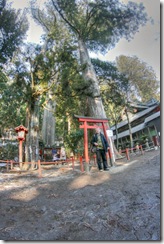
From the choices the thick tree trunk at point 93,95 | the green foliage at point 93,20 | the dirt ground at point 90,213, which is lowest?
the dirt ground at point 90,213

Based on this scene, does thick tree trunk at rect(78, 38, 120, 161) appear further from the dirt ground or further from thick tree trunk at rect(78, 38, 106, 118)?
the dirt ground

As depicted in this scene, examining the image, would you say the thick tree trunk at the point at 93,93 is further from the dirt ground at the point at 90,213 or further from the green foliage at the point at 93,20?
the dirt ground at the point at 90,213

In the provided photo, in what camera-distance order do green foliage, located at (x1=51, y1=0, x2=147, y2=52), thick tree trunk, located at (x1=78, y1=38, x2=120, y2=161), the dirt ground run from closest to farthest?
the dirt ground < green foliage, located at (x1=51, y1=0, x2=147, y2=52) < thick tree trunk, located at (x1=78, y1=38, x2=120, y2=161)

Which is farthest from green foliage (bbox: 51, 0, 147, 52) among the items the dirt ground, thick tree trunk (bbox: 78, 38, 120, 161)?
the dirt ground

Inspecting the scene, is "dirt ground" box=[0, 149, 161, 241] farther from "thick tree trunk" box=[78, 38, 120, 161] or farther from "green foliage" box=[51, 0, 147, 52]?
"green foliage" box=[51, 0, 147, 52]

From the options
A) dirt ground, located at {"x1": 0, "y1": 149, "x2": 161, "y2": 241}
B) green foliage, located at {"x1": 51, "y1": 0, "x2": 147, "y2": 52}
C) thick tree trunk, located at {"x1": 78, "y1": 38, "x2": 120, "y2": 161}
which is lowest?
dirt ground, located at {"x1": 0, "y1": 149, "x2": 161, "y2": 241}

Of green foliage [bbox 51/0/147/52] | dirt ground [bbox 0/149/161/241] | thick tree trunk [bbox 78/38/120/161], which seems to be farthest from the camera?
thick tree trunk [bbox 78/38/120/161]

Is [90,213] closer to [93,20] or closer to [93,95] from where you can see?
[93,95]

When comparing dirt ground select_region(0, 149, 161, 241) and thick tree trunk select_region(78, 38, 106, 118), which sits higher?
thick tree trunk select_region(78, 38, 106, 118)

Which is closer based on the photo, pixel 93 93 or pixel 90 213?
pixel 90 213

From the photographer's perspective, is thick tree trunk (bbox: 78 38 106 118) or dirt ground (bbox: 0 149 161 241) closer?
dirt ground (bbox: 0 149 161 241)

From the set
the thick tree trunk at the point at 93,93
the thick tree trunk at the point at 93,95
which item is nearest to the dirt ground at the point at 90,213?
the thick tree trunk at the point at 93,95

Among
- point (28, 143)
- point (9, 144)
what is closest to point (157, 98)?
point (28, 143)

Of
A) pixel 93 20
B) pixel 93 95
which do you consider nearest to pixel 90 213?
pixel 93 95
